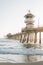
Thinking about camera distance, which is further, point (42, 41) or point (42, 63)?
point (42, 41)

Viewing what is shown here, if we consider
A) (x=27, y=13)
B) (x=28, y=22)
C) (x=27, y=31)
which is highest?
(x=27, y=13)

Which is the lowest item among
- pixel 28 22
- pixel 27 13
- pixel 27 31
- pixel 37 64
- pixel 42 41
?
pixel 37 64

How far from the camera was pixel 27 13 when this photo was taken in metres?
27.8

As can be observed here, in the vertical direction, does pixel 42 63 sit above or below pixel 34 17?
below

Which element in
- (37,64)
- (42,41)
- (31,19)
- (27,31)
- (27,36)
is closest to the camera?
(37,64)

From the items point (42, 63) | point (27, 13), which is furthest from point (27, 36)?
point (42, 63)

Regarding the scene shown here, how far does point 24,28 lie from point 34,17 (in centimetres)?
407

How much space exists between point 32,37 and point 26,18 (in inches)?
169

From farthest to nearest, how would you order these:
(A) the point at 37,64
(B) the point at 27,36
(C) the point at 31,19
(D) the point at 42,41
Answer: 1. (C) the point at 31,19
2. (B) the point at 27,36
3. (D) the point at 42,41
4. (A) the point at 37,64

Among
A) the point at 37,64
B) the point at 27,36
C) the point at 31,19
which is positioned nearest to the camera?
the point at 37,64

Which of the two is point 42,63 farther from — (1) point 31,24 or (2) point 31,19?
(2) point 31,19

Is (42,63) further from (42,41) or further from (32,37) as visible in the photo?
(32,37)

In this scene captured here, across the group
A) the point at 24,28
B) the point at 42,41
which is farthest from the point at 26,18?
the point at 42,41

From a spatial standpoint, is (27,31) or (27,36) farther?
(27,36)
